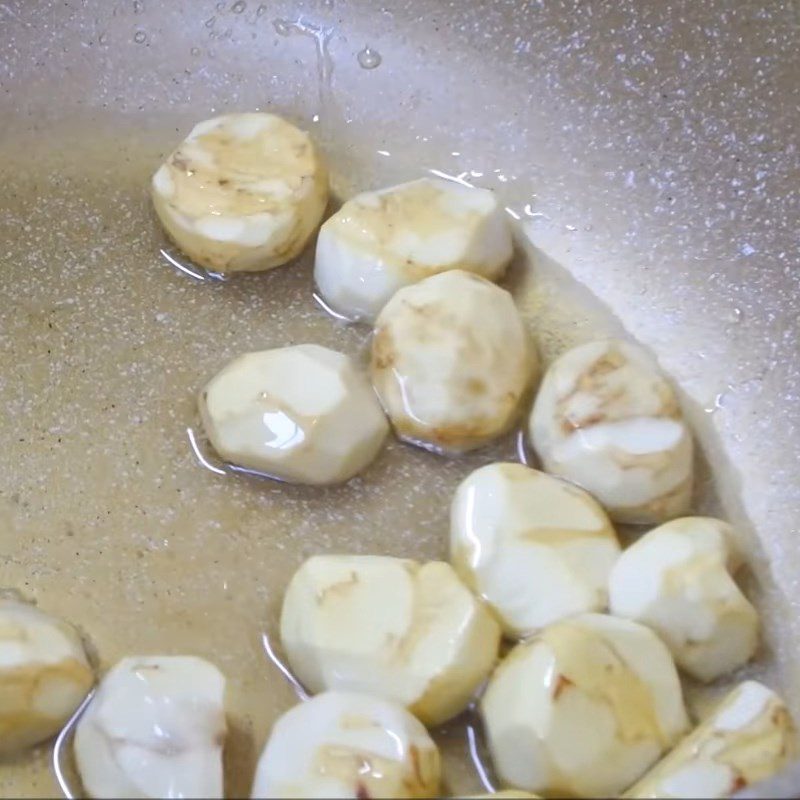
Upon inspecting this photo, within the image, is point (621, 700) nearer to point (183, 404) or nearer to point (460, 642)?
point (460, 642)

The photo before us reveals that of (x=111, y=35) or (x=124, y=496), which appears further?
(x=111, y=35)

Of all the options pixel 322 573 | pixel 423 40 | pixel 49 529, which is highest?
pixel 423 40

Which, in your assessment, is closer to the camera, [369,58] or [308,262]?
[308,262]

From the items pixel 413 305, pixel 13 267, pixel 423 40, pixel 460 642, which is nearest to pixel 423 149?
pixel 423 40

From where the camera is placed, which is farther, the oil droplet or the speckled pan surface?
the oil droplet

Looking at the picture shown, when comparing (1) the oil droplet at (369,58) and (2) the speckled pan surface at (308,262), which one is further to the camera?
(1) the oil droplet at (369,58)
